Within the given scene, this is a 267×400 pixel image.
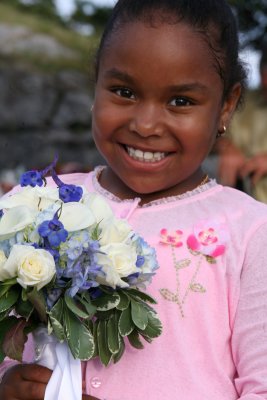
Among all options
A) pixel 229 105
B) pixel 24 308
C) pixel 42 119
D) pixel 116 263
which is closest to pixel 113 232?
pixel 116 263

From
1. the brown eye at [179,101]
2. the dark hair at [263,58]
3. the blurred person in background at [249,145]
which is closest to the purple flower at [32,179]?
the brown eye at [179,101]

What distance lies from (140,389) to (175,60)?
1027mm

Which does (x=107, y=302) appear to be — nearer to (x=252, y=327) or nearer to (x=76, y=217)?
(x=76, y=217)

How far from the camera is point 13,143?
9.77 m

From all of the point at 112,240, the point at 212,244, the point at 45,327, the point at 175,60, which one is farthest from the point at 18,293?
the point at 175,60

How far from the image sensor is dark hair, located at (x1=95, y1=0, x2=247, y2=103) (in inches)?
93.2

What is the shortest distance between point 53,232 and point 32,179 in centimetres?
33

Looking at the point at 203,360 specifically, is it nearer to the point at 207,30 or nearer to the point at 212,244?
the point at 212,244

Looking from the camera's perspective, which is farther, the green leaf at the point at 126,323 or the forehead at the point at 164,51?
the forehead at the point at 164,51

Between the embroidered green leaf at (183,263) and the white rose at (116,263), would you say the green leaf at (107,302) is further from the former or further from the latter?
the embroidered green leaf at (183,263)

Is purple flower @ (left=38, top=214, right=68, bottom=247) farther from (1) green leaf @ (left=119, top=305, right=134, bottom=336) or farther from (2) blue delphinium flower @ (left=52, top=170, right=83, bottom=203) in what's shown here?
(1) green leaf @ (left=119, top=305, right=134, bottom=336)

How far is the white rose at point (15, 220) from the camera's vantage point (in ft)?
6.52

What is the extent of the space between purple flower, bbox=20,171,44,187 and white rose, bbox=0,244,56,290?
12.2 inches

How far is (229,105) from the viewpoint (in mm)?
2605
